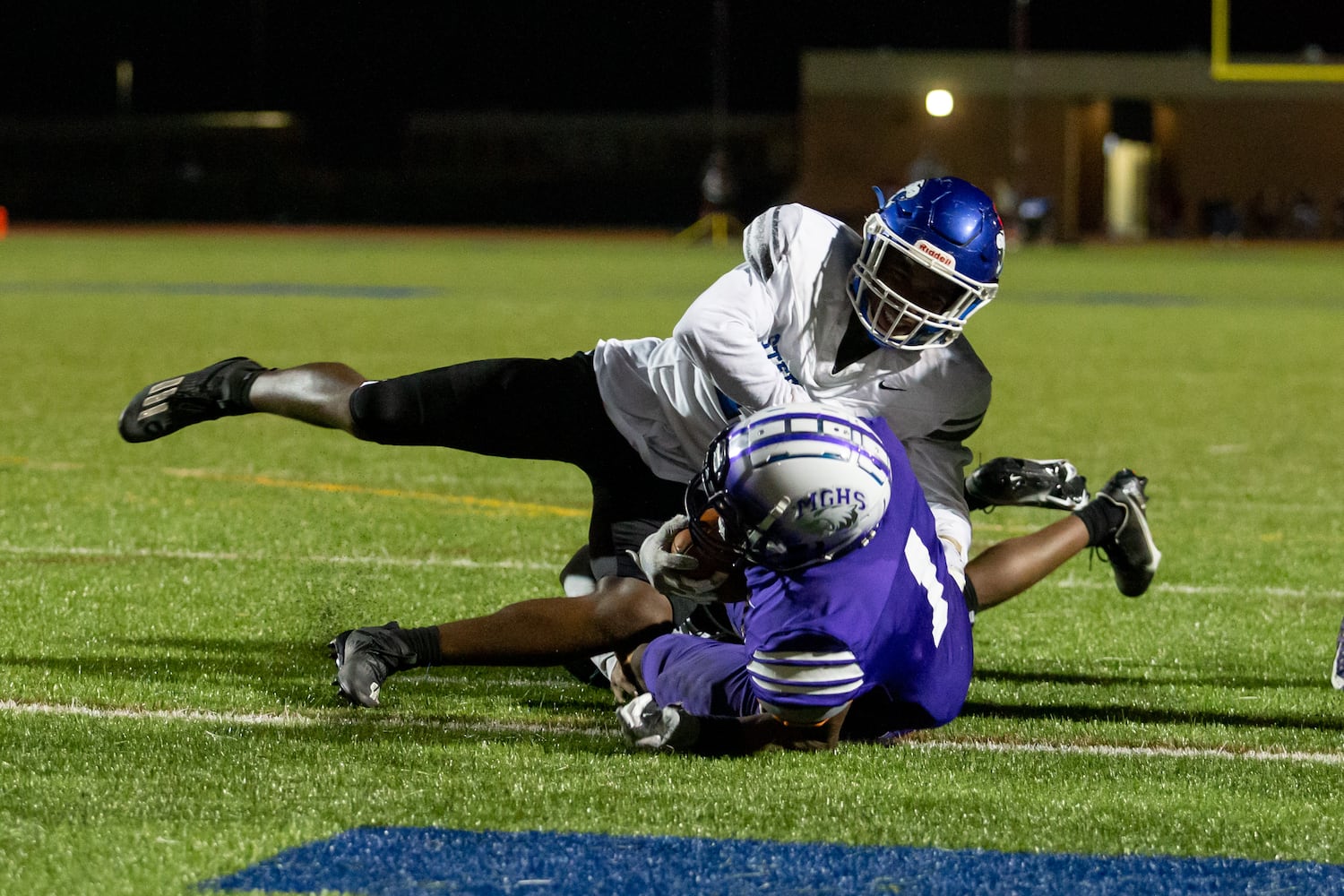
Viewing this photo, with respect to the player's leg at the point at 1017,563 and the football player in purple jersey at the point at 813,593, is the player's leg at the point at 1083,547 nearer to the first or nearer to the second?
the player's leg at the point at 1017,563

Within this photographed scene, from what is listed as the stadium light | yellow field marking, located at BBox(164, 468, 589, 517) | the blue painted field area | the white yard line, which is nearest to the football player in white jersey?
the white yard line

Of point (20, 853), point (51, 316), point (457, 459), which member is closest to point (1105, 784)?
point (20, 853)

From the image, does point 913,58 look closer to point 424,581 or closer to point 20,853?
point 424,581

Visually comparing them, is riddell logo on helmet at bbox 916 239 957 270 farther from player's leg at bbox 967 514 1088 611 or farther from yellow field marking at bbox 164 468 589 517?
yellow field marking at bbox 164 468 589 517

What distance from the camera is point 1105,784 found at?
11.9 feet

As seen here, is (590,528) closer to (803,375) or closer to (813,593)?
(803,375)

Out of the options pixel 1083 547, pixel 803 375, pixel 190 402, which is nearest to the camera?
pixel 803 375

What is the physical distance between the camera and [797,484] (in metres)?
3.34

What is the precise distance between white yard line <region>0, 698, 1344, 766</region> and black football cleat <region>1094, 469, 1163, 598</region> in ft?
3.22

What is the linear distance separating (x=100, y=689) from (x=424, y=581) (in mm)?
1568

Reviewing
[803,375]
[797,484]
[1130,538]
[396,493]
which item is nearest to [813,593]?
[797,484]

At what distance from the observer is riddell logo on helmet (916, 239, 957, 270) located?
4.09 m

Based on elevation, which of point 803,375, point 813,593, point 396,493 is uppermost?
point 803,375

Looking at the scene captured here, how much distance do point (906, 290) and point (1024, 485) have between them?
0.94 meters
